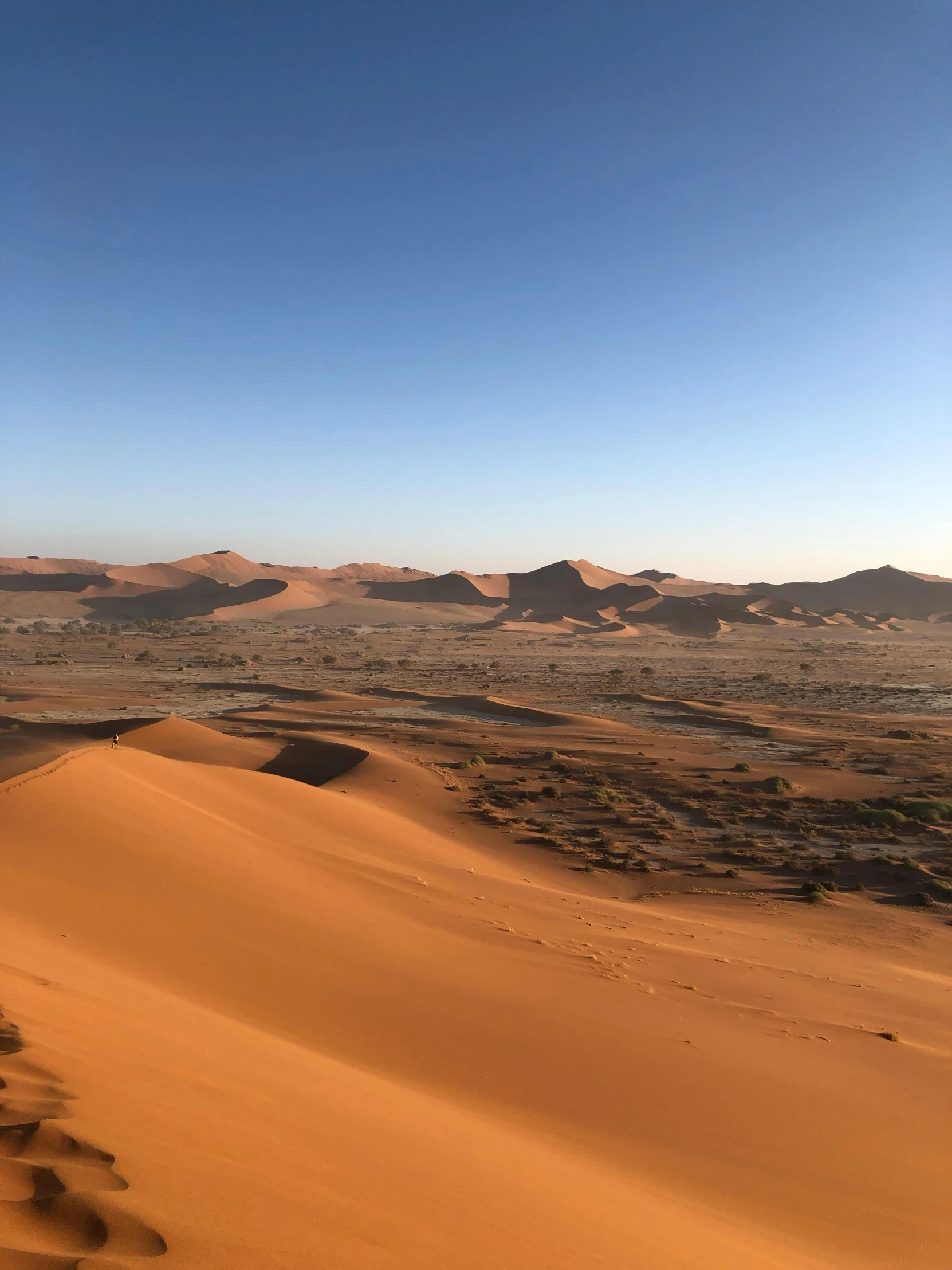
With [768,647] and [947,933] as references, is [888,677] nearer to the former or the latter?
[768,647]

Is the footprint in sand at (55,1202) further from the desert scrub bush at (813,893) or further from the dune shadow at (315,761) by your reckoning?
the dune shadow at (315,761)

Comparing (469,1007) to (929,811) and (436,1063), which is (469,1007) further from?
(929,811)

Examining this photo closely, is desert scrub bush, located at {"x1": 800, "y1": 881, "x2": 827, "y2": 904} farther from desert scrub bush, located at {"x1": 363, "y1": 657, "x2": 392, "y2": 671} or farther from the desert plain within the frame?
desert scrub bush, located at {"x1": 363, "y1": 657, "x2": 392, "y2": 671}

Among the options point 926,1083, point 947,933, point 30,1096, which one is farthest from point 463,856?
point 30,1096

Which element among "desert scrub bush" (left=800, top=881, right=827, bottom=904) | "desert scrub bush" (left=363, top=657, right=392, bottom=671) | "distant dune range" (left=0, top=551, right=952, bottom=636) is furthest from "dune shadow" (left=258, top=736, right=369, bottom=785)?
"distant dune range" (left=0, top=551, right=952, bottom=636)

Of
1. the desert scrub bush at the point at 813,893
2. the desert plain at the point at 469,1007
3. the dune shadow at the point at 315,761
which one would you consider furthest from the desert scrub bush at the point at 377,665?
the desert scrub bush at the point at 813,893

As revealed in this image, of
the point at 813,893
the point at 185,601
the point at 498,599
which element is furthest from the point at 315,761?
the point at 498,599

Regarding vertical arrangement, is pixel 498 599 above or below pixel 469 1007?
above
